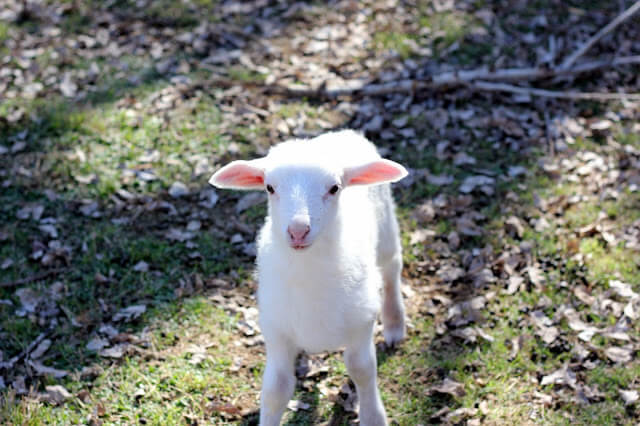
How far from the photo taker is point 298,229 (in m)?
3.48

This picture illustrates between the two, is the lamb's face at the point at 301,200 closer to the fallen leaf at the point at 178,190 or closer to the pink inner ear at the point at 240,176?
the pink inner ear at the point at 240,176

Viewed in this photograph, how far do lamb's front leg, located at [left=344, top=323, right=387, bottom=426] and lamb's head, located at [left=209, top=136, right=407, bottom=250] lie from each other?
0.80 meters

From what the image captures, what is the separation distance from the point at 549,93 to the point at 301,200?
5001mm

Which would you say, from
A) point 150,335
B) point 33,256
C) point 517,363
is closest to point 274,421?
point 150,335

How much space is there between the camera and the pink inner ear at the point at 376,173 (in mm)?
3877

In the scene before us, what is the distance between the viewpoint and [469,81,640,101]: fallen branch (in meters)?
7.59

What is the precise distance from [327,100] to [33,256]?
3577 millimetres

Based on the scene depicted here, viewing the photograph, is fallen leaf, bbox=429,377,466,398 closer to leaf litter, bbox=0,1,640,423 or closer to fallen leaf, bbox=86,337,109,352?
leaf litter, bbox=0,1,640,423

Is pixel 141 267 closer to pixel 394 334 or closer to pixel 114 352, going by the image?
pixel 114 352

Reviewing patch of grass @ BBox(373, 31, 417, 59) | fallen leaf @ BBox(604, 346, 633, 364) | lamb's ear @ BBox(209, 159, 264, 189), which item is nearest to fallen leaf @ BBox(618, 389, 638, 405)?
fallen leaf @ BBox(604, 346, 633, 364)

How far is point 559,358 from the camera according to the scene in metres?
5.04

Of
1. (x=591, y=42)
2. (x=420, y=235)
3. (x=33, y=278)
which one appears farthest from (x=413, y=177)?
(x=33, y=278)

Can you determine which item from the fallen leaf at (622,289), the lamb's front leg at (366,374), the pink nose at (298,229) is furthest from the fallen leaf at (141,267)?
the fallen leaf at (622,289)

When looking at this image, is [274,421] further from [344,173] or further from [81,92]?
[81,92]
